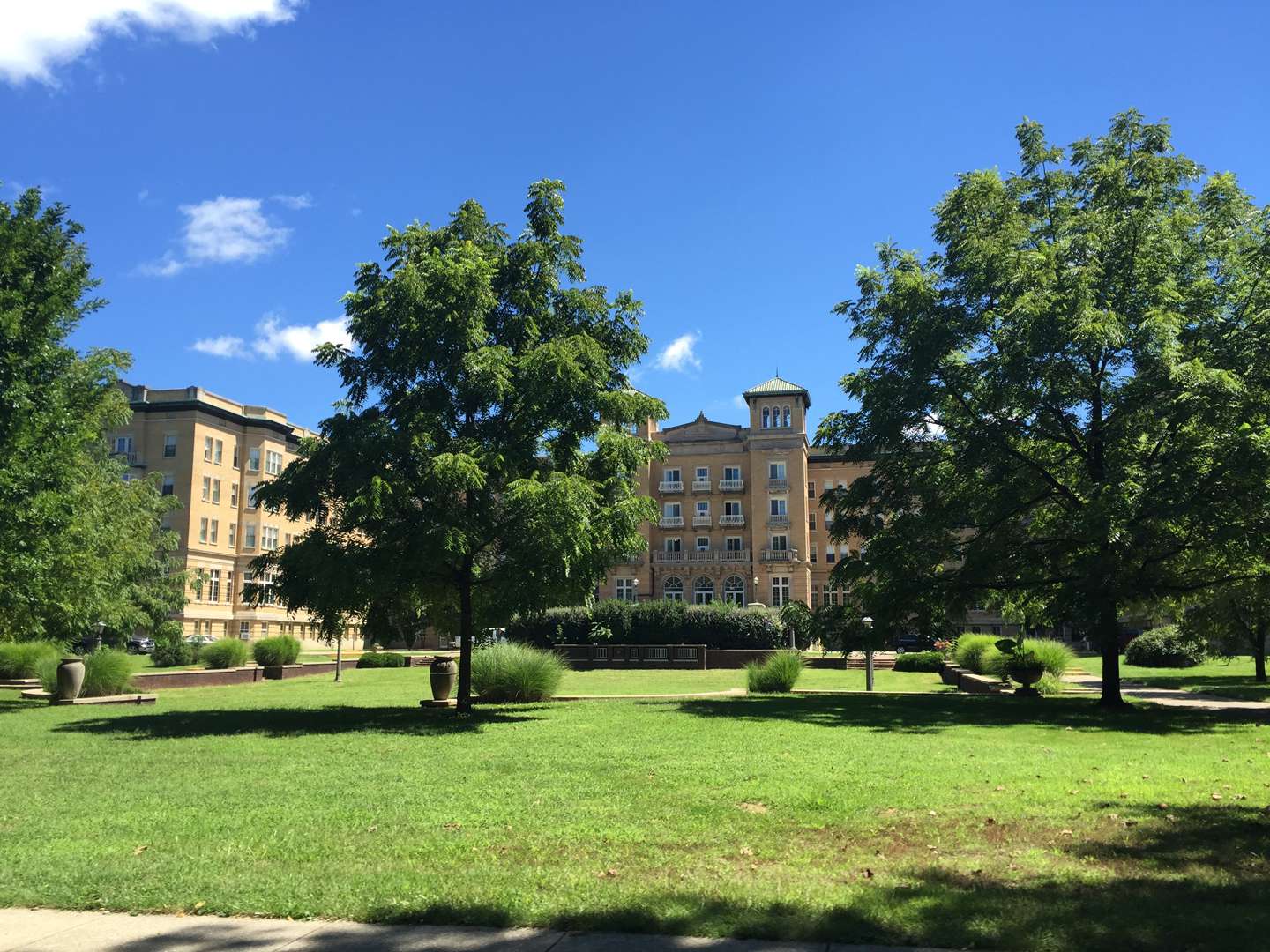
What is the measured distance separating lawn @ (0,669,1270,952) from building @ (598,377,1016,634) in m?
66.7

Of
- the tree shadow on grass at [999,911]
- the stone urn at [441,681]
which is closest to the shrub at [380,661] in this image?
the stone urn at [441,681]

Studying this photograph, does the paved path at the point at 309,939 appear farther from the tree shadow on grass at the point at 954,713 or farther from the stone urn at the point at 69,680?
the stone urn at the point at 69,680

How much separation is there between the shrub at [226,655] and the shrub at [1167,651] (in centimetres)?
3812

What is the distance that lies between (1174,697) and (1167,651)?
18210mm

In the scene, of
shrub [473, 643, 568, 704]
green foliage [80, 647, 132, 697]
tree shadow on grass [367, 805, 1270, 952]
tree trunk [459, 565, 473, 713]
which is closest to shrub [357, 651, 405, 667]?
green foliage [80, 647, 132, 697]

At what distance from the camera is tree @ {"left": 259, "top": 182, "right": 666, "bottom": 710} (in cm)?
1681

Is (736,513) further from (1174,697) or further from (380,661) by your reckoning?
(1174,697)

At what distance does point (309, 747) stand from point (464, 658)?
6.20 metres

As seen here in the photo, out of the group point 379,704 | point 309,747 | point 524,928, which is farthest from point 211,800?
point 379,704

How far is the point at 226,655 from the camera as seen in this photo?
36.6m

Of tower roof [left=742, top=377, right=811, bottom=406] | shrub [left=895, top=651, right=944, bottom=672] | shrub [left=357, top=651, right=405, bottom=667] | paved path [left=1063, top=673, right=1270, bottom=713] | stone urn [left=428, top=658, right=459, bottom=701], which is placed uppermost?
tower roof [left=742, top=377, right=811, bottom=406]

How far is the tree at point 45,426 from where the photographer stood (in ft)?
57.8

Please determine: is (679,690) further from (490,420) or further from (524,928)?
(524,928)

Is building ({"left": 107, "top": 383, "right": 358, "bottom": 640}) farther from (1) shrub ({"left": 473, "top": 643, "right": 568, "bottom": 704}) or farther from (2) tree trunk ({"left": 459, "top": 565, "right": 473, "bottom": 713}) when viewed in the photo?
(2) tree trunk ({"left": 459, "top": 565, "right": 473, "bottom": 713})
